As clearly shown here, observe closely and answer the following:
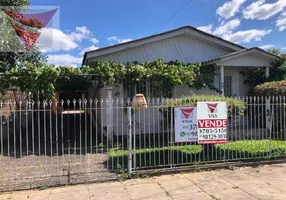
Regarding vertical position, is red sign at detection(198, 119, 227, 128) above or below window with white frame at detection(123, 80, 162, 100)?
below

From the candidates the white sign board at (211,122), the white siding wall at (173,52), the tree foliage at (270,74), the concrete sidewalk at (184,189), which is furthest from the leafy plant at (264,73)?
the concrete sidewalk at (184,189)

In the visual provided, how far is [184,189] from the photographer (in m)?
5.63

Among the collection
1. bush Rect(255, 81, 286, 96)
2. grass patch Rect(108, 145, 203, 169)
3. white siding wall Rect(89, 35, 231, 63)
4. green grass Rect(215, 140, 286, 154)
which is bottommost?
grass patch Rect(108, 145, 203, 169)

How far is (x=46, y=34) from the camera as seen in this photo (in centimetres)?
1269

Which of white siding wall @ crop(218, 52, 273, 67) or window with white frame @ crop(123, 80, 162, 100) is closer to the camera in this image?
window with white frame @ crop(123, 80, 162, 100)

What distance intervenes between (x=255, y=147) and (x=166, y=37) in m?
6.56

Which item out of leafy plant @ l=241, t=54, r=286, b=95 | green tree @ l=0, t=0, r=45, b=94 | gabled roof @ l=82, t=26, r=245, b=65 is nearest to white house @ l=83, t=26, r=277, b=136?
gabled roof @ l=82, t=26, r=245, b=65

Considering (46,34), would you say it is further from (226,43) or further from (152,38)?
(226,43)

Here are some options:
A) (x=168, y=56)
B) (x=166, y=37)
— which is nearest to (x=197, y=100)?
(x=168, y=56)

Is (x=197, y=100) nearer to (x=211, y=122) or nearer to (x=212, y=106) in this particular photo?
(x=212, y=106)

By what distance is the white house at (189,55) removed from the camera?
1225 cm

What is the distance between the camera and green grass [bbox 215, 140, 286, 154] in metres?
8.09

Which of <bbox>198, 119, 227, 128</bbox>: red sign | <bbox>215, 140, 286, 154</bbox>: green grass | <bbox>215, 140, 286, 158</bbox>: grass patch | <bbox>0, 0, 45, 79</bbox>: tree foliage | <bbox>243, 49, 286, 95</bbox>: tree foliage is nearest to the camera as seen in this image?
<bbox>198, 119, 227, 128</bbox>: red sign

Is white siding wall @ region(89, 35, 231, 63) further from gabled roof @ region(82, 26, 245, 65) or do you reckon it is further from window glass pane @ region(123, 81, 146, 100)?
window glass pane @ region(123, 81, 146, 100)
